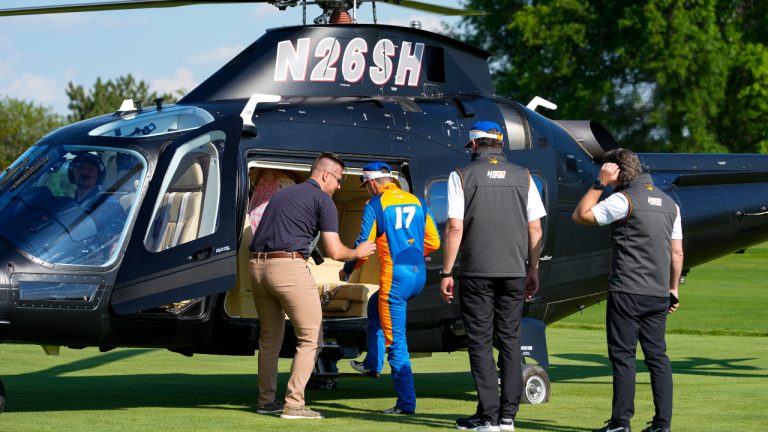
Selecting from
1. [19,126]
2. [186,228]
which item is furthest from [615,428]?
[19,126]

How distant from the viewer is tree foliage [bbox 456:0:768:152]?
4722 centimetres

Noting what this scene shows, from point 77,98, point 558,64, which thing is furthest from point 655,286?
point 77,98

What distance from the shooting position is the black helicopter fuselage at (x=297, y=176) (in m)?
8.73

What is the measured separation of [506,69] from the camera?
54.0 meters

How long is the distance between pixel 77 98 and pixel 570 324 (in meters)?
124

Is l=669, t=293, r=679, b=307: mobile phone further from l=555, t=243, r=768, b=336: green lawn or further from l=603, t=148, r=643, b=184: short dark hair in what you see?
l=555, t=243, r=768, b=336: green lawn

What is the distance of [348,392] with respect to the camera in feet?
38.4

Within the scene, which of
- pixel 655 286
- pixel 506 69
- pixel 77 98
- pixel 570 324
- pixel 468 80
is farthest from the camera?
pixel 77 98

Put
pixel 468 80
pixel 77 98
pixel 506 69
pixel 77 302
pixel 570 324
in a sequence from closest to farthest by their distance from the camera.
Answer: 1. pixel 77 302
2. pixel 468 80
3. pixel 570 324
4. pixel 506 69
5. pixel 77 98

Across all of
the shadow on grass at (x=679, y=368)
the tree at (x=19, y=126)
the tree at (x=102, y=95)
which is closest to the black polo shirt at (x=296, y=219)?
the shadow on grass at (x=679, y=368)

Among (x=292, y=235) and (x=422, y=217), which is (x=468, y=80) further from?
(x=292, y=235)

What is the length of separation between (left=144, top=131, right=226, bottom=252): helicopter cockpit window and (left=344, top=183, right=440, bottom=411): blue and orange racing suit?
1207mm

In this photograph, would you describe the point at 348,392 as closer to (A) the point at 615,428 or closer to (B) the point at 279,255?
(B) the point at 279,255

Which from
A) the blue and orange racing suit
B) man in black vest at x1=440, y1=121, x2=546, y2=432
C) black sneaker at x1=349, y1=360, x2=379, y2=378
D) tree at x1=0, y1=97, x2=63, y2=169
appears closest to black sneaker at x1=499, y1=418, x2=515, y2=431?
man in black vest at x1=440, y1=121, x2=546, y2=432
